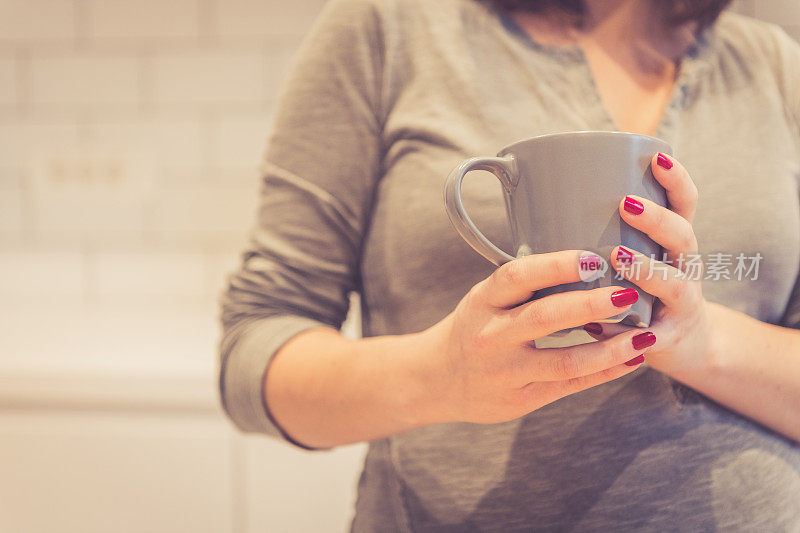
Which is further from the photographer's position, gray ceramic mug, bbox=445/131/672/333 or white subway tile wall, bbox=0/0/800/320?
white subway tile wall, bbox=0/0/800/320

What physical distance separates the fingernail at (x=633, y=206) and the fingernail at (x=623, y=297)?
0.03m

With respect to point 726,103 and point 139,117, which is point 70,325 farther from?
point 726,103

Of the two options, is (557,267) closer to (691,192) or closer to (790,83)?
(691,192)

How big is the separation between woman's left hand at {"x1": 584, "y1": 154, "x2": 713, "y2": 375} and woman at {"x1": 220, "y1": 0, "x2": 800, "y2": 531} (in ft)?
0.12

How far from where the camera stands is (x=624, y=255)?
0.25 metres

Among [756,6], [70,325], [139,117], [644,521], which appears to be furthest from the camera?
[139,117]

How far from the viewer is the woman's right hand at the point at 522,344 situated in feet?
0.76

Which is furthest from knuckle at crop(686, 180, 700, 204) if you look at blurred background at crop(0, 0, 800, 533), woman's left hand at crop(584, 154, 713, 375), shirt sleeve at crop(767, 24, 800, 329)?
blurred background at crop(0, 0, 800, 533)

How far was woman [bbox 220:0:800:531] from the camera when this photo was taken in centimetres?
37

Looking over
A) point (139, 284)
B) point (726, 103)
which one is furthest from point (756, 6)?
point (139, 284)

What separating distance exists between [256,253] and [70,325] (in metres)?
0.79

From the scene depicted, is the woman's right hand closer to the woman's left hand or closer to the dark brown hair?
the woman's left hand

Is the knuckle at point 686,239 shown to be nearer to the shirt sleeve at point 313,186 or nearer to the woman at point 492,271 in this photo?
the woman at point 492,271

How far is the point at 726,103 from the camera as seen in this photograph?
429mm
